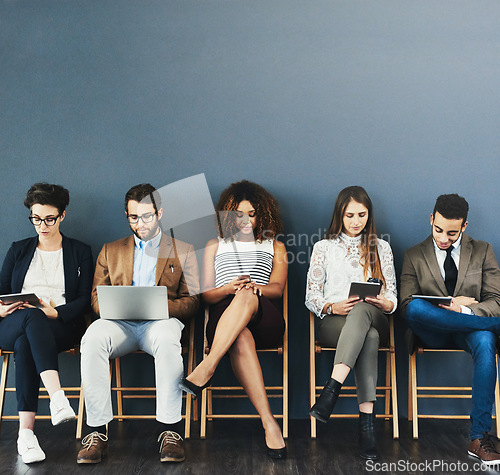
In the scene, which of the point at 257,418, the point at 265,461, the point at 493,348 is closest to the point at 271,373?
the point at 257,418

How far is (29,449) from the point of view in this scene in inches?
100

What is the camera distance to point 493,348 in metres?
2.70

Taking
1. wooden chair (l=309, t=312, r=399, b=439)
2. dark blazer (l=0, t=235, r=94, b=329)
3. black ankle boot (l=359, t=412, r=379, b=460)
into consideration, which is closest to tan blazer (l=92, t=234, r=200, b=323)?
dark blazer (l=0, t=235, r=94, b=329)

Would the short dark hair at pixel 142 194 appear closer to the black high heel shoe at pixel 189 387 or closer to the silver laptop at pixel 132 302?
the silver laptop at pixel 132 302

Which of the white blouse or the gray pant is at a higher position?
the white blouse

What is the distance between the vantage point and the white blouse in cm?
322

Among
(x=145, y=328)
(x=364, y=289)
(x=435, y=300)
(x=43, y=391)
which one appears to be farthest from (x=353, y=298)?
(x=43, y=391)

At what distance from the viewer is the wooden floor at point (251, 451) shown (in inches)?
96.0

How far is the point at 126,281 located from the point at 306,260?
120 cm

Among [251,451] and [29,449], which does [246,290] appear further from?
[29,449]

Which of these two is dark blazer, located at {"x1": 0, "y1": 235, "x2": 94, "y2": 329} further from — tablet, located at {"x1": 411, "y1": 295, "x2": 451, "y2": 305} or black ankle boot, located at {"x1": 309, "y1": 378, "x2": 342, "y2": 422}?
tablet, located at {"x1": 411, "y1": 295, "x2": 451, "y2": 305}

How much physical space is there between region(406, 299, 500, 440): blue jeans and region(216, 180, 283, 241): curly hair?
3.33 feet

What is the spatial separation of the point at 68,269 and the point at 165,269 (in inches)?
23.9

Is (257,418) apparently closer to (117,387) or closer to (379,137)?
(117,387)
